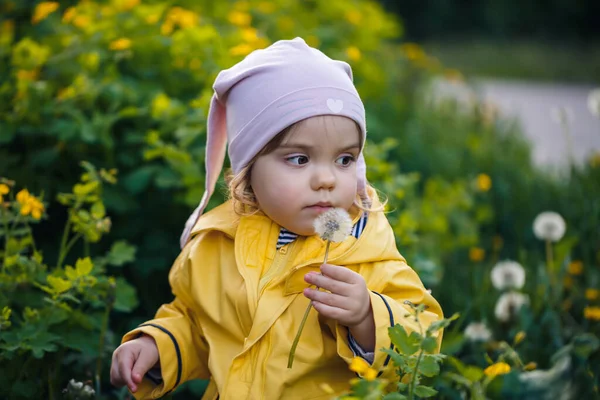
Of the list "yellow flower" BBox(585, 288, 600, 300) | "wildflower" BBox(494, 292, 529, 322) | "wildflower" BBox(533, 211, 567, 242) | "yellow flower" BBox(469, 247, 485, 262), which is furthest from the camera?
"yellow flower" BBox(469, 247, 485, 262)

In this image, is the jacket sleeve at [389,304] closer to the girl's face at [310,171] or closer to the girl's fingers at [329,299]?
the girl's fingers at [329,299]

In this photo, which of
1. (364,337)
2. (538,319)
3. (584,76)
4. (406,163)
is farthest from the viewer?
(584,76)

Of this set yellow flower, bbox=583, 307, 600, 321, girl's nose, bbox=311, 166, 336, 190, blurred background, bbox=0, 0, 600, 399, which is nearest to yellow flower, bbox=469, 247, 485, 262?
blurred background, bbox=0, 0, 600, 399

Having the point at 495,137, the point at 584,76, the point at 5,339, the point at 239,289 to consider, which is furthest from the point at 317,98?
the point at 584,76

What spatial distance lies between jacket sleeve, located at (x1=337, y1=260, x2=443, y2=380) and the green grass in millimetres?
8713

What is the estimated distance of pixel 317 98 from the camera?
176 cm

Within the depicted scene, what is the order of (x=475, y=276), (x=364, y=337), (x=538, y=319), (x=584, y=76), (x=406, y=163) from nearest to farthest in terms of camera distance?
(x=364, y=337) < (x=538, y=319) < (x=475, y=276) < (x=406, y=163) < (x=584, y=76)

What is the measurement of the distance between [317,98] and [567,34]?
44.4 feet

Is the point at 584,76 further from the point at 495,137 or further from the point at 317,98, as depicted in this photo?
the point at 317,98

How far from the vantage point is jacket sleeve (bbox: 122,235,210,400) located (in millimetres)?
1938

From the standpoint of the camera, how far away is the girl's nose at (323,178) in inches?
69.1

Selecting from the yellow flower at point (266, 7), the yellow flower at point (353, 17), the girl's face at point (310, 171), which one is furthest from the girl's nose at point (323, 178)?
the yellow flower at point (353, 17)

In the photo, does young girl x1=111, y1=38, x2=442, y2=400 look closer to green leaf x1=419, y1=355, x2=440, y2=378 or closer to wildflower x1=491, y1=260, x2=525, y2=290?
green leaf x1=419, y1=355, x2=440, y2=378

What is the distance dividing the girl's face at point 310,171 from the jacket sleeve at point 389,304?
189mm
